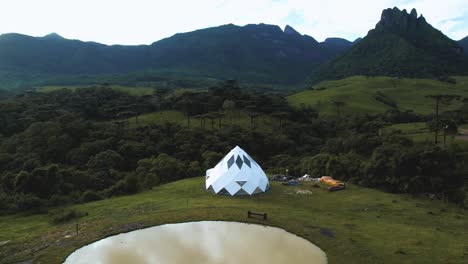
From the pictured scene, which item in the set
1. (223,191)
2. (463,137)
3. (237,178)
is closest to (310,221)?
(237,178)

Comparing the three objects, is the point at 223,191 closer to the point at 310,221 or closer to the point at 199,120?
the point at 310,221

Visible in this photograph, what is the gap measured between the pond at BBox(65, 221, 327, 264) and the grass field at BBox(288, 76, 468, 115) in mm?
88753

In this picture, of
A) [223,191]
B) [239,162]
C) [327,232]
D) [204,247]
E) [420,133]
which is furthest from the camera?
[420,133]

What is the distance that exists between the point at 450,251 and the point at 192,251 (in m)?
16.0

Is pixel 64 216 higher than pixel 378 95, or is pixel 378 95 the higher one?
pixel 378 95

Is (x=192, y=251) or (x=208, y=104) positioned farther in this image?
(x=208, y=104)

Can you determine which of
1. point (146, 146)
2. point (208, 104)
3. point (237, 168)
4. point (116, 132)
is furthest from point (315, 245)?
point (208, 104)

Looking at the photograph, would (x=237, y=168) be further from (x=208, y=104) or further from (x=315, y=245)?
(x=208, y=104)

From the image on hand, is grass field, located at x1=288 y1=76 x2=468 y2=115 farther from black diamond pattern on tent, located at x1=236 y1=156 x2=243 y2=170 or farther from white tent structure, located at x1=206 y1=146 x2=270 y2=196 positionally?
black diamond pattern on tent, located at x1=236 y1=156 x2=243 y2=170

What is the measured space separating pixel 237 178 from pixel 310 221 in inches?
485

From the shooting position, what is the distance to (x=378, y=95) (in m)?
130

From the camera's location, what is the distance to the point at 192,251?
23406 millimetres

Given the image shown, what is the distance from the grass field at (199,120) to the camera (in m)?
88.7

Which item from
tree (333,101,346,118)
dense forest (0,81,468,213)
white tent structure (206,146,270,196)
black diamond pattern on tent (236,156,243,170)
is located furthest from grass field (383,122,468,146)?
black diamond pattern on tent (236,156,243,170)
